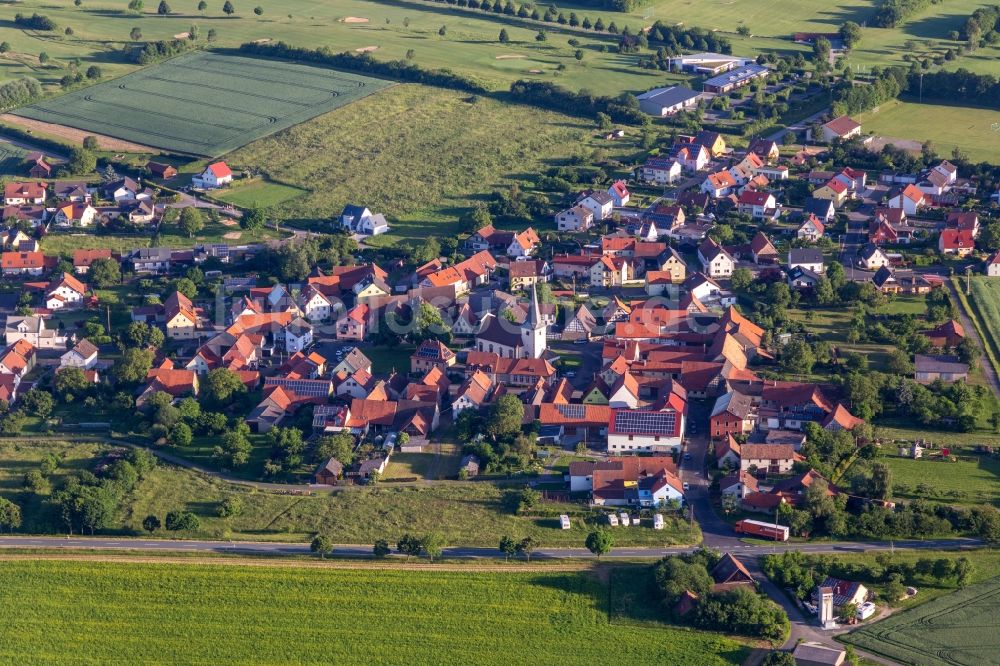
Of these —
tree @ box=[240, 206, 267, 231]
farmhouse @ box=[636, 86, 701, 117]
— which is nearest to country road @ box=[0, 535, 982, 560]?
tree @ box=[240, 206, 267, 231]

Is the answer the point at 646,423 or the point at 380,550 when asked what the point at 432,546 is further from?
the point at 646,423

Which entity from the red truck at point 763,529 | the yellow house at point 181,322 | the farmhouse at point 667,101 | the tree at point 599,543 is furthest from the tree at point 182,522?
the farmhouse at point 667,101

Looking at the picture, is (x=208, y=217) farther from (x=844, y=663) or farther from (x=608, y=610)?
(x=844, y=663)

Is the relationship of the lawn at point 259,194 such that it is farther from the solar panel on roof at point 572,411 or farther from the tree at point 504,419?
the solar panel on roof at point 572,411

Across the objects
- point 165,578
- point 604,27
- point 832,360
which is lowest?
point 165,578

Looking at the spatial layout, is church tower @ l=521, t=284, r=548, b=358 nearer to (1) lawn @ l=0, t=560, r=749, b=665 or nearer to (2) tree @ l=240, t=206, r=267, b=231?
(1) lawn @ l=0, t=560, r=749, b=665

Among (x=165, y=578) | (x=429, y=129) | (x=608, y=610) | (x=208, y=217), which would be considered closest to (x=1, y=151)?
(x=208, y=217)
